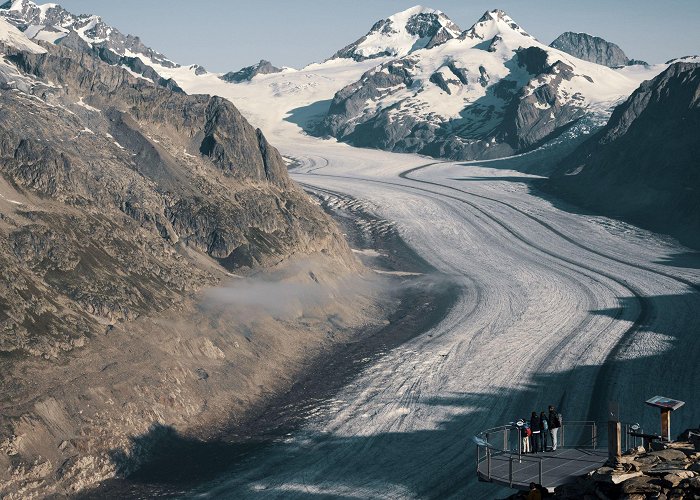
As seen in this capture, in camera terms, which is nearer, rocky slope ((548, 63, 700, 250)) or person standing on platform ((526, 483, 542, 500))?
person standing on platform ((526, 483, 542, 500))

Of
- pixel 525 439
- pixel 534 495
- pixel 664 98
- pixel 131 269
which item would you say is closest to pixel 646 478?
pixel 534 495

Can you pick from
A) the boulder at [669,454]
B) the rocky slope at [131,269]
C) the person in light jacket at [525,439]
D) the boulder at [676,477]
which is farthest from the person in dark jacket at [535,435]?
the rocky slope at [131,269]

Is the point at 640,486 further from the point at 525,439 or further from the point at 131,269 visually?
the point at 131,269

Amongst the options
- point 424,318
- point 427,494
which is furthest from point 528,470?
point 424,318

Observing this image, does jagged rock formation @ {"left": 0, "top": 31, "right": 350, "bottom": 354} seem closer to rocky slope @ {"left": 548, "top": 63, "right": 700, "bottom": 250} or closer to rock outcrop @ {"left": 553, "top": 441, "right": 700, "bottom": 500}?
rock outcrop @ {"left": 553, "top": 441, "right": 700, "bottom": 500}

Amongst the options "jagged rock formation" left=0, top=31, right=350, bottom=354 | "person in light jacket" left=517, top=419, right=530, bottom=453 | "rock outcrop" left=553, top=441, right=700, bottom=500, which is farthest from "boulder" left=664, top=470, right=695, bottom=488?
"jagged rock formation" left=0, top=31, right=350, bottom=354
